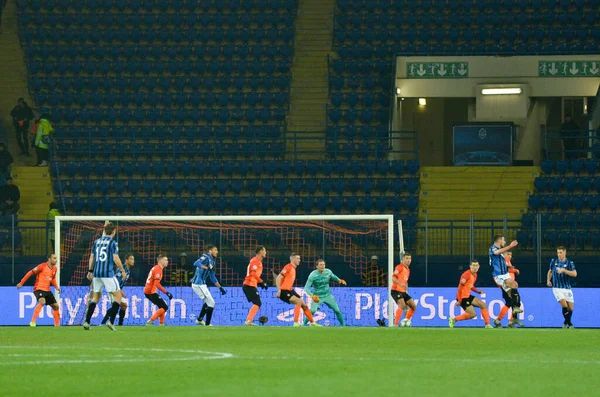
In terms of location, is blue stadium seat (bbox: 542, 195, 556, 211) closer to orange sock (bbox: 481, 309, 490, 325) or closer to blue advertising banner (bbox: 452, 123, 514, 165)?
blue advertising banner (bbox: 452, 123, 514, 165)

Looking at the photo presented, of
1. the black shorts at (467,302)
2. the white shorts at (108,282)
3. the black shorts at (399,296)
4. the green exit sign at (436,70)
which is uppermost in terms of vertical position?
the green exit sign at (436,70)

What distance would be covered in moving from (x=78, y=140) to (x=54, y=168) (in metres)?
1.80

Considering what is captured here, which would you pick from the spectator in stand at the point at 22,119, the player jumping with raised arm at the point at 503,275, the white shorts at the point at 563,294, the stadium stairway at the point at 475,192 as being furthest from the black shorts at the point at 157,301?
the spectator in stand at the point at 22,119

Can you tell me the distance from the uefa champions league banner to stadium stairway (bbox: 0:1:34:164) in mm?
9120

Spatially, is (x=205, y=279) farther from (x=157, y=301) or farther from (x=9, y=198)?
(x=9, y=198)

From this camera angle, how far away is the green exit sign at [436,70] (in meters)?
35.5

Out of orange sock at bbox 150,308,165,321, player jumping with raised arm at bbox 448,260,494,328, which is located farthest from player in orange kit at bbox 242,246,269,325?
player jumping with raised arm at bbox 448,260,494,328

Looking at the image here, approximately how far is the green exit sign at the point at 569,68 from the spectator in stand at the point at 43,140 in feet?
46.9

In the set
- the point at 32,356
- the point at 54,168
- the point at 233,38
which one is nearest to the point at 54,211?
the point at 54,168

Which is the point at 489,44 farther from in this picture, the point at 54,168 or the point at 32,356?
the point at 32,356

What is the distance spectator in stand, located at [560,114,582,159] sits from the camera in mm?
34131

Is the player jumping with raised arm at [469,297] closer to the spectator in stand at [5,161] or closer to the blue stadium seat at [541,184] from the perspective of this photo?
the blue stadium seat at [541,184]

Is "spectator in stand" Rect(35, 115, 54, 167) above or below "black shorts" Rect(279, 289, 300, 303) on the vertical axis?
above

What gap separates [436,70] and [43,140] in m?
11.5
